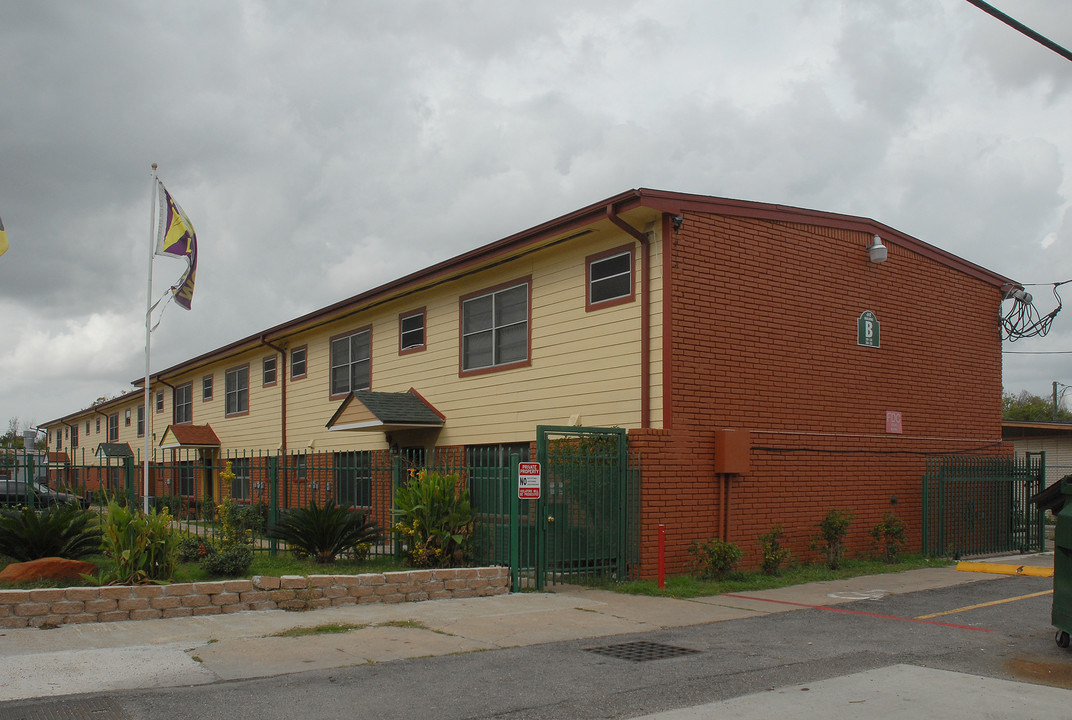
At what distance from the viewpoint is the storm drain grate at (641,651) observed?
8312mm

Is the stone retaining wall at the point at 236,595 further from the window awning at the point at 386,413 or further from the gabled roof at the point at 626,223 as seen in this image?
the window awning at the point at 386,413

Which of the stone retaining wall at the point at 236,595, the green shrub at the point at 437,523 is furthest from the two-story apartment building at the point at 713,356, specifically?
the stone retaining wall at the point at 236,595

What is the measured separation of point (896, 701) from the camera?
668 cm

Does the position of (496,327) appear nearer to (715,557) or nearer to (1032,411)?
(715,557)

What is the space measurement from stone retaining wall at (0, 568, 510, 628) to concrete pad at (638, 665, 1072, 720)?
5.45 meters

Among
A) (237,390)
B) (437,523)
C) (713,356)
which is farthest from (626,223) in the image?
(237,390)

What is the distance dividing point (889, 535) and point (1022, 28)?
30.0 feet

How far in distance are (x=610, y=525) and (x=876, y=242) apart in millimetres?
7200

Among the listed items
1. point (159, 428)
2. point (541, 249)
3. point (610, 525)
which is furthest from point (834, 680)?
point (159, 428)

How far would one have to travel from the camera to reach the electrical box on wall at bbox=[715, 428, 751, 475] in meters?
13.6

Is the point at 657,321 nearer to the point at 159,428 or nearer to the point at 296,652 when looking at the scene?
the point at 296,652

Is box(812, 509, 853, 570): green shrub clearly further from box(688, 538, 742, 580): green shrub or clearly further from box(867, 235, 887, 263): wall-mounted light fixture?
box(867, 235, 887, 263): wall-mounted light fixture

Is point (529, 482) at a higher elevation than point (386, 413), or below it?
below

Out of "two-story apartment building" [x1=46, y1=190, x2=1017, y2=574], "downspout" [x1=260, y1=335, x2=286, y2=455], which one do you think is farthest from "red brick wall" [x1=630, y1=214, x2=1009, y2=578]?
"downspout" [x1=260, y1=335, x2=286, y2=455]
